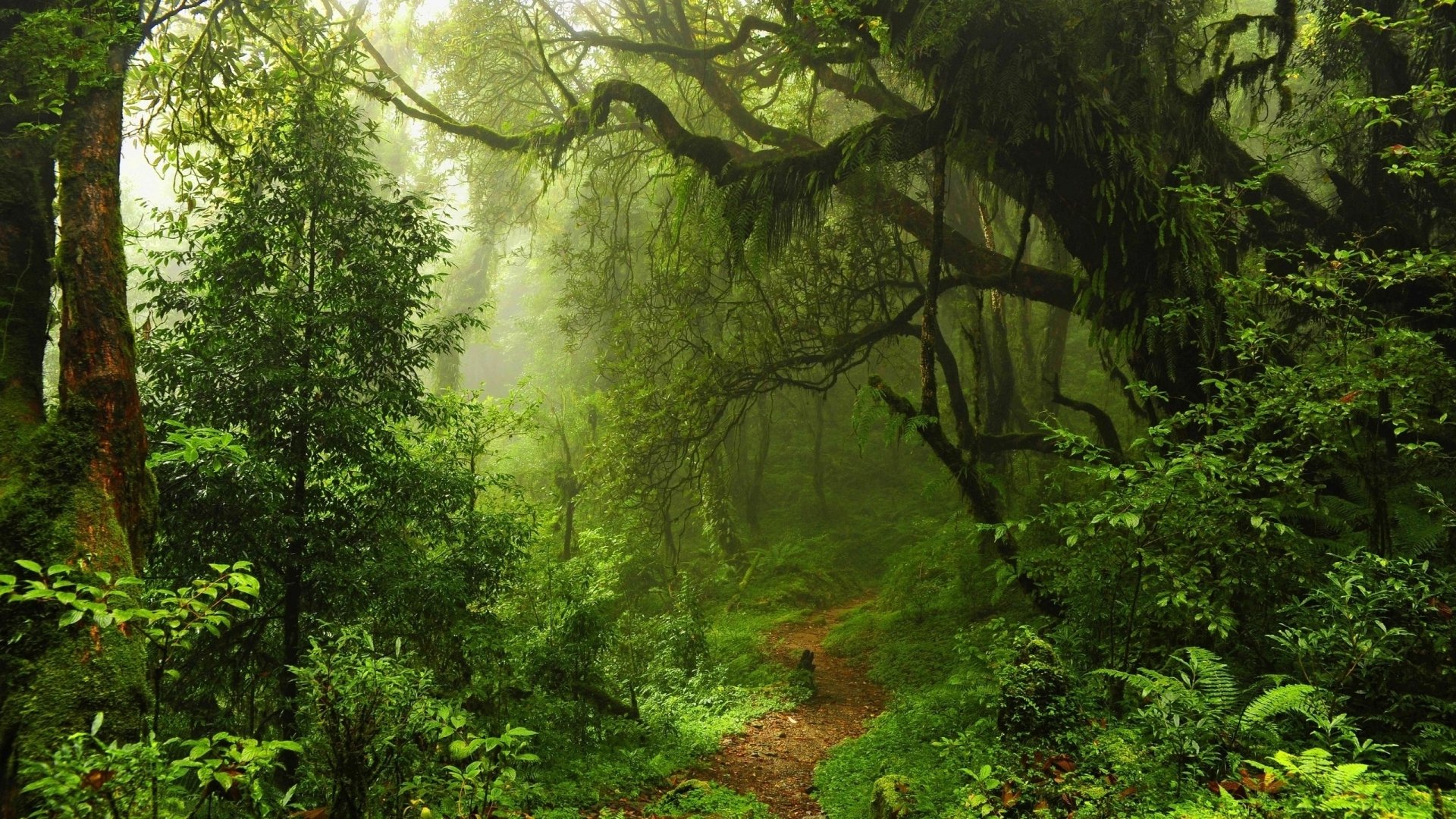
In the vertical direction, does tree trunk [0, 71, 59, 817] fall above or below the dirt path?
above

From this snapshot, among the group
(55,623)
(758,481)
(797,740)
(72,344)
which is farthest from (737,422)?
(758,481)

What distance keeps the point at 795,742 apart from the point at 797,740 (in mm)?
52

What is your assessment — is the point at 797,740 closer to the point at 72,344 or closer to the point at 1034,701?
the point at 1034,701

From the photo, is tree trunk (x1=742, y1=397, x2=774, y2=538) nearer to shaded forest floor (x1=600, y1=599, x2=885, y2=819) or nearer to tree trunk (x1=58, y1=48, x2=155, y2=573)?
shaded forest floor (x1=600, y1=599, x2=885, y2=819)

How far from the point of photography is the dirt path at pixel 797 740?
6305 mm

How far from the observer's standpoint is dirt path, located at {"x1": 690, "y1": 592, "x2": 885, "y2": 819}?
6.30 m

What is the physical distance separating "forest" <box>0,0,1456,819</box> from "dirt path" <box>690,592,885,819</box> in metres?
0.08

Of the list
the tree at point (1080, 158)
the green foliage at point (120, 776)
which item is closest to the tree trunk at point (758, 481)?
the tree at point (1080, 158)

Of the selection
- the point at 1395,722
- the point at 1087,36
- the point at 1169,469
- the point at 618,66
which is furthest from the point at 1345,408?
the point at 618,66

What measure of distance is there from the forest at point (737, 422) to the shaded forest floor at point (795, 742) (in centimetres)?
7

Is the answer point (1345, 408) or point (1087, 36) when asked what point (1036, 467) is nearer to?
point (1087, 36)

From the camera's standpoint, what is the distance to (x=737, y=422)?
10344mm

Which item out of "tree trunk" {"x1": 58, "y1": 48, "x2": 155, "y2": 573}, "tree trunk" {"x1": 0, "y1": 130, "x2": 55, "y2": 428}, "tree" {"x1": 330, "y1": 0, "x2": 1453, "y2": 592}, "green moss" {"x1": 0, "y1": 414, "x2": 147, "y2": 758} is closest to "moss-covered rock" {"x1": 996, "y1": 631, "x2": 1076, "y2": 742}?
"tree" {"x1": 330, "y1": 0, "x2": 1453, "y2": 592}

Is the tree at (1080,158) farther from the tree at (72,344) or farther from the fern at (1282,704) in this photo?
the tree at (72,344)
